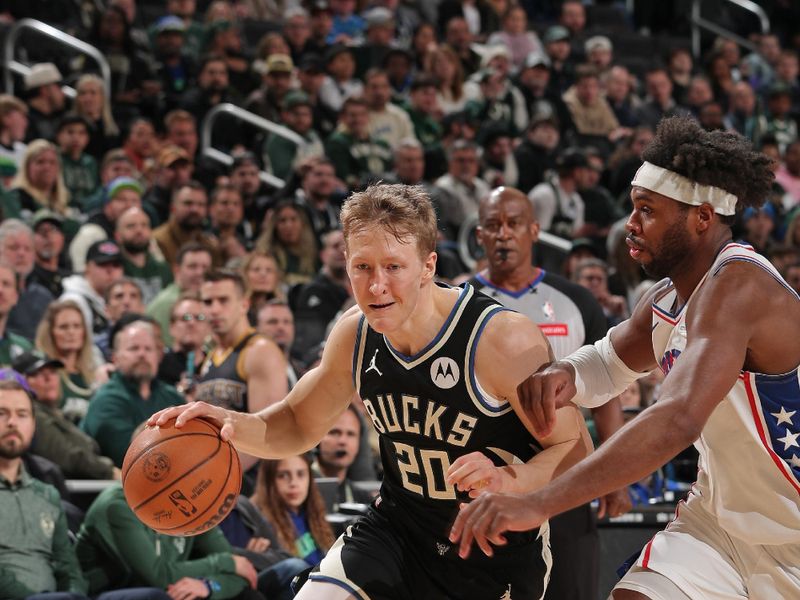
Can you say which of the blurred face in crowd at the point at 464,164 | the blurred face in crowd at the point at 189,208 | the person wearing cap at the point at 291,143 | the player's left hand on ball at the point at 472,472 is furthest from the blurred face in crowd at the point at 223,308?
the person wearing cap at the point at 291,143

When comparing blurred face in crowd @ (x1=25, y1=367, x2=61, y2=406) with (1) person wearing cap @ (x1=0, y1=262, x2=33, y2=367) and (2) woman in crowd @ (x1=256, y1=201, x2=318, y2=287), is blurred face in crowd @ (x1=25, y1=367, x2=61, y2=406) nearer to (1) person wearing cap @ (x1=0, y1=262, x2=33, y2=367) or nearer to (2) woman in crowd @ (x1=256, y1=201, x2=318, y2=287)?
(1) person wearing cap @ (x1=0, y1=262, x2=33, y2=367)

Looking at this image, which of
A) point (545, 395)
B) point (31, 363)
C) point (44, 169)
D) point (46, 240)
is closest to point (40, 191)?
point (44, 169)

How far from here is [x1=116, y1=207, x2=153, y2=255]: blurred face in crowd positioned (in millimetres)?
9594

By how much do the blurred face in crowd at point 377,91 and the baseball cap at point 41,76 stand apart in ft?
9.84

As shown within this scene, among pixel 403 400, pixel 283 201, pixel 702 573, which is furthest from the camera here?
pixel 283 201

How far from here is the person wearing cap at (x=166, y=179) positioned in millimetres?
10891

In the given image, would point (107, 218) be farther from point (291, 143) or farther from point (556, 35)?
point (556, 35)

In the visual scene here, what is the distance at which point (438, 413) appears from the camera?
3.90m

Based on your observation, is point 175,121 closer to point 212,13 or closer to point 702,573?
point 212,13

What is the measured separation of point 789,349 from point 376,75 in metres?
9.58

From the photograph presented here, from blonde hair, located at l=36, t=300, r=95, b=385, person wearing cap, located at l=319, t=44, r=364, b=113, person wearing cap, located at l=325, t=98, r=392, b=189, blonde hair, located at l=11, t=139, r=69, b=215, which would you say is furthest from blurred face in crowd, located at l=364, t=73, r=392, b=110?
blonde hair, located at l=36, t=300, r=95, b=385

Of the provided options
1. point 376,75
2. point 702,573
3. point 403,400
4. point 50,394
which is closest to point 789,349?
point 702,573

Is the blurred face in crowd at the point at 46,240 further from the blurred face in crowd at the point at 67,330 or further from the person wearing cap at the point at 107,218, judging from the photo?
the blurred face in crowd at the point at 67,330

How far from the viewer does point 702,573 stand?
11.8ft
